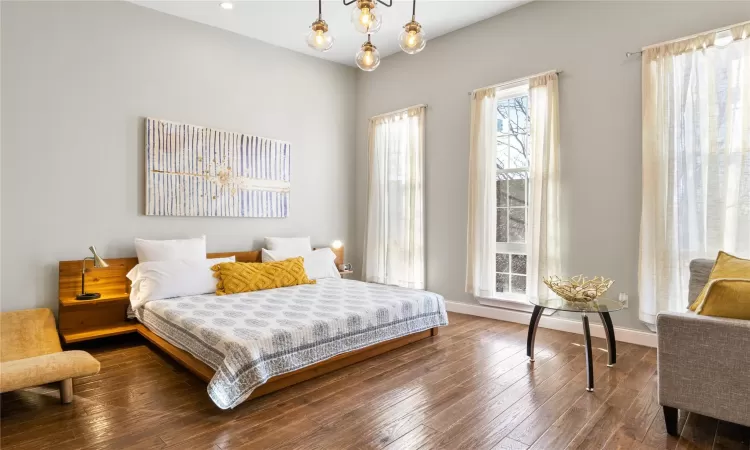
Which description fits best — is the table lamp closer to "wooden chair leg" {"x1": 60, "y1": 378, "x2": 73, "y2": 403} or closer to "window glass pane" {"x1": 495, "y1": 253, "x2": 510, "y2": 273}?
"wooden chair leg" {"x1": 60, "y1": 378, "x2": 73, "y2": 403}

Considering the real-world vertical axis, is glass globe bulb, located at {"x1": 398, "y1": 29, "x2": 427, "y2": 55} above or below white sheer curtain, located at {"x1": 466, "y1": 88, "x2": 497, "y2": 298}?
above

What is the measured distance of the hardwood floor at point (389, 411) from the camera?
194cm

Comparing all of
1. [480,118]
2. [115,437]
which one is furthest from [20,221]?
[480,118]

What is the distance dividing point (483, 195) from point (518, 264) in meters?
0.83

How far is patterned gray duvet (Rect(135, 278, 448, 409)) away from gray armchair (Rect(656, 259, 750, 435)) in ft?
5.97

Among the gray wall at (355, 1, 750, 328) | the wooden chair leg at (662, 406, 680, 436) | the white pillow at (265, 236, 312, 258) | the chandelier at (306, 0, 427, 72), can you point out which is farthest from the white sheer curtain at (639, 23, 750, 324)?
the white pillow at (265, 236, 312, 258)

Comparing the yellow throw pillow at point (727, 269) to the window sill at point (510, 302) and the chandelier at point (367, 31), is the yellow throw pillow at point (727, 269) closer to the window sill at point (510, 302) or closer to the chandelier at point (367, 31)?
the window sill at point (510, 302)

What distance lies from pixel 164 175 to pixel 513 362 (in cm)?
368

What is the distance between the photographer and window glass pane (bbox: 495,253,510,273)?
4.36 meters

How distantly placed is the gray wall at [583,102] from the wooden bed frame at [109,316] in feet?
5.26

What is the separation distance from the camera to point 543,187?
3832 millimetres

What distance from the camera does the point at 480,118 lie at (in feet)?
14.3

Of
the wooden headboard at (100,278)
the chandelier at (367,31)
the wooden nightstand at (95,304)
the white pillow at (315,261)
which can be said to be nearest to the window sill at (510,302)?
the white pillow at (315,261)

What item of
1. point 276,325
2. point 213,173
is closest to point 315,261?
point 213,173
